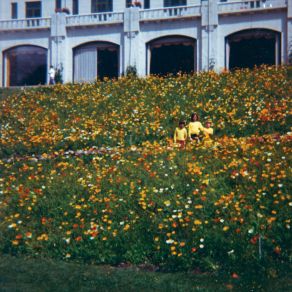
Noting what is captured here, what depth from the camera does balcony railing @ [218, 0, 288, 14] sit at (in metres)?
32.2

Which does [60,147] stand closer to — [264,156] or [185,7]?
[264,156]

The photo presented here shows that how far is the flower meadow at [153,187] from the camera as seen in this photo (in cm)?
910

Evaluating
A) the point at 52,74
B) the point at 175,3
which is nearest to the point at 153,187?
the point at 52,74

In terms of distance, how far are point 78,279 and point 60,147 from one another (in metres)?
10.6

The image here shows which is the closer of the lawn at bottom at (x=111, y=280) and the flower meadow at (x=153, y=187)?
the lawn at bottom at (x=111, y=280)

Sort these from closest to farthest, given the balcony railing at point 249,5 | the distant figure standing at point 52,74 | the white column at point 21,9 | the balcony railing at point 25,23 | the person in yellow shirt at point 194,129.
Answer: the person in yellow shirt at point 194,129 → the balcony railing at point 249,5 → the distant figure standing at point 52,74 → the balcony railing at point 25,23 → the white column at point 21,9

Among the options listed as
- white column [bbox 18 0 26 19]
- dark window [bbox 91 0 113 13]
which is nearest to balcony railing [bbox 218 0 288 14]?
dark window [bbox 91 0 113 13]

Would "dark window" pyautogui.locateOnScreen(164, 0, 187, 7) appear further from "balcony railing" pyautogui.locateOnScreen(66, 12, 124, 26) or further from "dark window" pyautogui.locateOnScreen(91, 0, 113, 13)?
"dark window" pyautogui.locateOnScreen(91, 0, 113, 13)

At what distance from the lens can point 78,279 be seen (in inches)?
323

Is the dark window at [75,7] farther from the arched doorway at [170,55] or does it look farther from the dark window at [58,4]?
the arched doorway at [170,55]

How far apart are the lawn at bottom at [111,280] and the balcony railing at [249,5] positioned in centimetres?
2776

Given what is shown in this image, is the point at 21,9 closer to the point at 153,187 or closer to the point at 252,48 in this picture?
the point at 252,48

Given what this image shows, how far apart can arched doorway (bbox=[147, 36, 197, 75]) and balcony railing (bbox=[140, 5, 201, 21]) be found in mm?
1687

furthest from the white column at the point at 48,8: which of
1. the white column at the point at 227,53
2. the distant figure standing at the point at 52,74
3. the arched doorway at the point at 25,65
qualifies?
the white column at the point at 227,53
